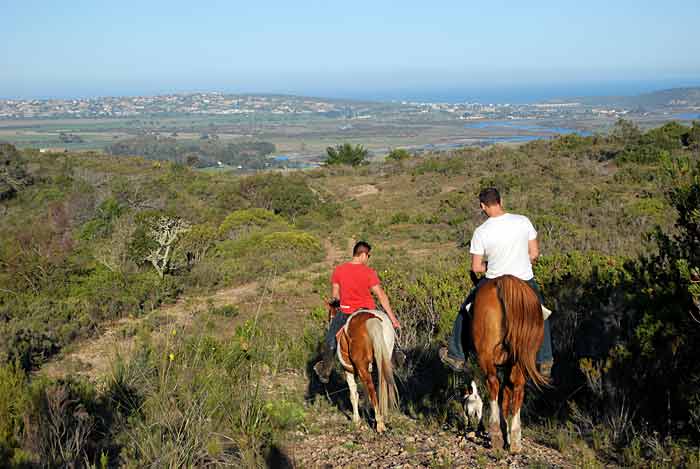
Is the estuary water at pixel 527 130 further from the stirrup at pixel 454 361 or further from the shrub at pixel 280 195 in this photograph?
the stirrup at pixel 454 361

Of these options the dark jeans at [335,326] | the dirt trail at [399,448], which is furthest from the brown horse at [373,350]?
the dirt trail at [399,448]

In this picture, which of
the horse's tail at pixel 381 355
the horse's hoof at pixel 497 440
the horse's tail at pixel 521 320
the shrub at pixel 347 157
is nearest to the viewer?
the horse's tail at pixel 521 320

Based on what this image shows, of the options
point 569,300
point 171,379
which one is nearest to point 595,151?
point 569,300

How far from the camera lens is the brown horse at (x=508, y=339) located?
15.7 ft

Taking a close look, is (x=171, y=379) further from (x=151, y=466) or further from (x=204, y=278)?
(x=204, y=278)

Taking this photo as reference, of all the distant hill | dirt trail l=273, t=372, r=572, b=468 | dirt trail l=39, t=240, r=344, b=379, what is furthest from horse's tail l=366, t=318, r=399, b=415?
the distant hill

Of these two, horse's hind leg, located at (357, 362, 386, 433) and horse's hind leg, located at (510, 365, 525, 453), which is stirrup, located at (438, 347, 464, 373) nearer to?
horse's hind leg, located at (510, 365, 525, 453)

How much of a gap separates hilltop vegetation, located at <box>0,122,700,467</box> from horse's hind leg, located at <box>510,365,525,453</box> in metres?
0.49

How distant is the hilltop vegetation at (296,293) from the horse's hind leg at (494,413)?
600mm

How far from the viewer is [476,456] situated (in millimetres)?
5074

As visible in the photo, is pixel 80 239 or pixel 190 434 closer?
pixel 190 434

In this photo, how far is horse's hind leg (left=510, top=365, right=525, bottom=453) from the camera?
4.96 meters

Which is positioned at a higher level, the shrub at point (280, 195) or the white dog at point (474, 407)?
the white dog at point (474, 407)

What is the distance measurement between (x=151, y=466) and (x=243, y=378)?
212cm
